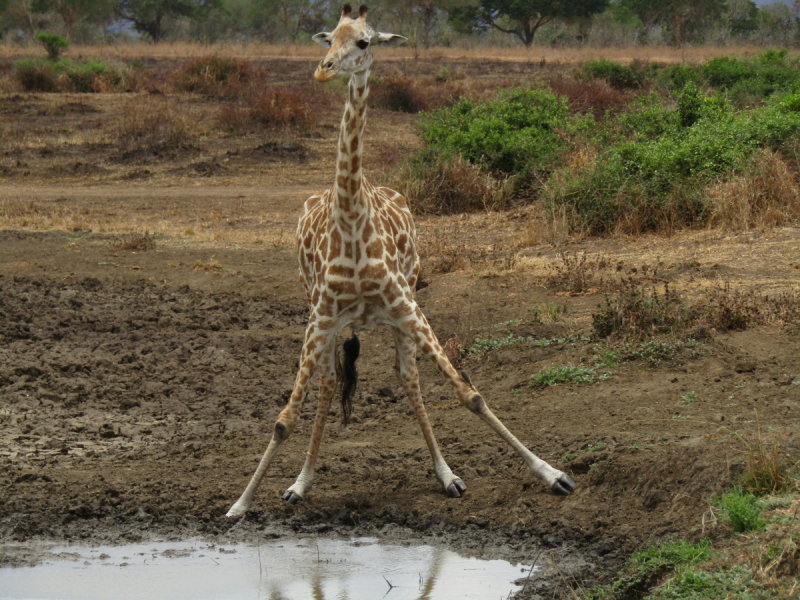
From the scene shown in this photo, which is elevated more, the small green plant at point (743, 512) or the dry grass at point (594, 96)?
the dry grass at point (594, 96)

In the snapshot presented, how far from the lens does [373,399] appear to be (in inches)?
279

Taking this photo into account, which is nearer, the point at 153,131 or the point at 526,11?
the point at 153,131

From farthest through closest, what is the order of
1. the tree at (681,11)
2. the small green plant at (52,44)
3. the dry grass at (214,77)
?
the tree at (681,11) → the small green plant at (52,44) → the dry grass at (214,77)

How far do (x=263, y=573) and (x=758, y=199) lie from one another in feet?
25.3

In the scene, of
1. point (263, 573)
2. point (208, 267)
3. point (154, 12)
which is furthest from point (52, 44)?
point (263, 573)

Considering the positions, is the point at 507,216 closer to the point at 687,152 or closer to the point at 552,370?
the point at 687,152

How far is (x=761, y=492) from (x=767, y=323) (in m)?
3.21

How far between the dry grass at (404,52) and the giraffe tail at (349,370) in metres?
26.9

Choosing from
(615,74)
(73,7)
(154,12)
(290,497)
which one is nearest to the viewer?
(290,497)

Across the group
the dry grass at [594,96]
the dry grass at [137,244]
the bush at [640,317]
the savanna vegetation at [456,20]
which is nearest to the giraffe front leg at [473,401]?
the bush at [640,317]

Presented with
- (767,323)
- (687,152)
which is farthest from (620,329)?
(687,152)

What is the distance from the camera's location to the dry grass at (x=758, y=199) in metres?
9.99

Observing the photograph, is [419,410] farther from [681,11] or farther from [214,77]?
[681,11]

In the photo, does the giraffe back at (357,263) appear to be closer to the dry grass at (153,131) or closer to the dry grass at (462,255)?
the dry grass at (462,255)
